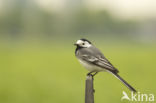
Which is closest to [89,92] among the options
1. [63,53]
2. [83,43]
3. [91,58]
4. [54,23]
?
[91,58]

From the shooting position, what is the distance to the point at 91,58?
21.0ft

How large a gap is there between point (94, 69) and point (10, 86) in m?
7.76

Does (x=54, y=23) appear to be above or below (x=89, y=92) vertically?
above

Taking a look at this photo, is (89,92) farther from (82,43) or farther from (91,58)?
(82,43)

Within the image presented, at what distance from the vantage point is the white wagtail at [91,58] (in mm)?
6277

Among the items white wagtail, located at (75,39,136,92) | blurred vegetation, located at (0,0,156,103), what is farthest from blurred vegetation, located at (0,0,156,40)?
white wagtail, located at (75,39,136,92)

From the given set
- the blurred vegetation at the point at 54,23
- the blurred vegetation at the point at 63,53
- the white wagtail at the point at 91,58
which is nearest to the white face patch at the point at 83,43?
the white wagtail at the point at 91,58

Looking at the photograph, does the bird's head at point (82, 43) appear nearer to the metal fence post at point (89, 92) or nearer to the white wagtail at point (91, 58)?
the white wagtail at point (91, 58)

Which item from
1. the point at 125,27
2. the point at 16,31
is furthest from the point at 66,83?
the point at 125,27

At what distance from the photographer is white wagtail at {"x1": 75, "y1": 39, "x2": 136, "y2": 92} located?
20.6ft

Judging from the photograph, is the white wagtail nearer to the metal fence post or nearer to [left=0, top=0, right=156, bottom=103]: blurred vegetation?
the metal fence post

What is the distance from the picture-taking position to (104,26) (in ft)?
234

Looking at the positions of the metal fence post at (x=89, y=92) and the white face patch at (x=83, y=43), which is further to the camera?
the white face patch at (x=83, y=43)

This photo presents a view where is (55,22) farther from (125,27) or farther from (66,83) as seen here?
(66,83)
